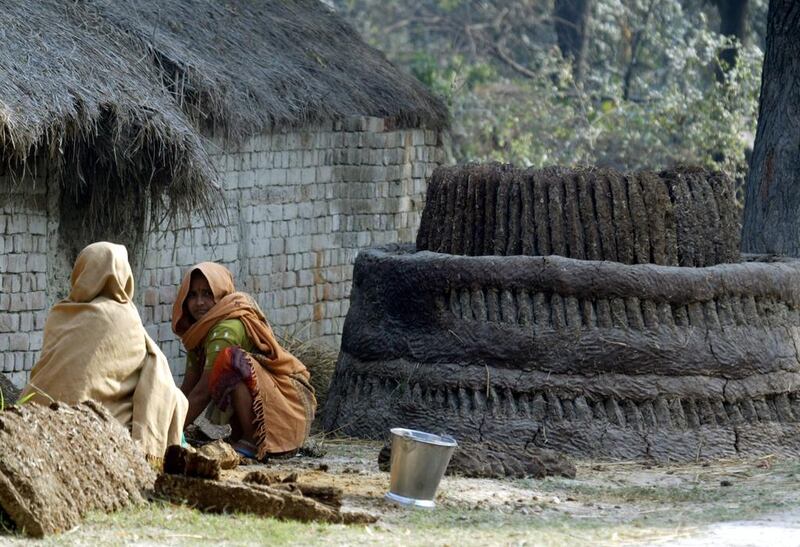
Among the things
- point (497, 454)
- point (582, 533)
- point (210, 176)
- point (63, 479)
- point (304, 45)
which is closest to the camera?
point (63, 479)

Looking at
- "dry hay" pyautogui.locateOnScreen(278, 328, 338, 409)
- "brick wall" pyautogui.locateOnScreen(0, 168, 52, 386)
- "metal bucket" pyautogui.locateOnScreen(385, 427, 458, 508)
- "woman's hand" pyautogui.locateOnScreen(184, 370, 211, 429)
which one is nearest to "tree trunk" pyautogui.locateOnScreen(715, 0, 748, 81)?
"dry hay" pyautogui.locateOnScreen(278, 328, 338, 409)

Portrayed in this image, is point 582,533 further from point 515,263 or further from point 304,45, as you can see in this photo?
point 304,45

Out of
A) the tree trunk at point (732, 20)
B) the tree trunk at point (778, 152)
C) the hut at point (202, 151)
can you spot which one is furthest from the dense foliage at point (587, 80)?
the tree trunk at point (778, 152)

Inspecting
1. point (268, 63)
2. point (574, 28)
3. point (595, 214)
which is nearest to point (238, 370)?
point (595, 214)

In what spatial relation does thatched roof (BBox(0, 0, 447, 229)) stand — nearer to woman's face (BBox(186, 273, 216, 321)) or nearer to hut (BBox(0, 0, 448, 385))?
hut (BBox(0, 0, 448, 385))

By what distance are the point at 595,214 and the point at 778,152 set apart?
3.13 m

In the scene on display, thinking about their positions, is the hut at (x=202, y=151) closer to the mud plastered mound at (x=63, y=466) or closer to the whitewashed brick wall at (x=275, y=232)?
the whitewashed brick wall at (x=275, y=232)

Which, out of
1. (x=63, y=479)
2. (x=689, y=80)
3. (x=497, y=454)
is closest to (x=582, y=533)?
(x=497, y=454)

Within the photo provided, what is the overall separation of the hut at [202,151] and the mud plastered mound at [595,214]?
1.76m

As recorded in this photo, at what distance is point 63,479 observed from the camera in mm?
5117

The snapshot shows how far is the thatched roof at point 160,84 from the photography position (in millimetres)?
7914

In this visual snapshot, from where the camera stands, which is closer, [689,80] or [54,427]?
[54,427]

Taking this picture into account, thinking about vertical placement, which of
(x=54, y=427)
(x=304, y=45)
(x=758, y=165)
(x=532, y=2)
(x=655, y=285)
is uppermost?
(x=532, y=2)

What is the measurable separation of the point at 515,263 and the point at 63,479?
10.6 feet
